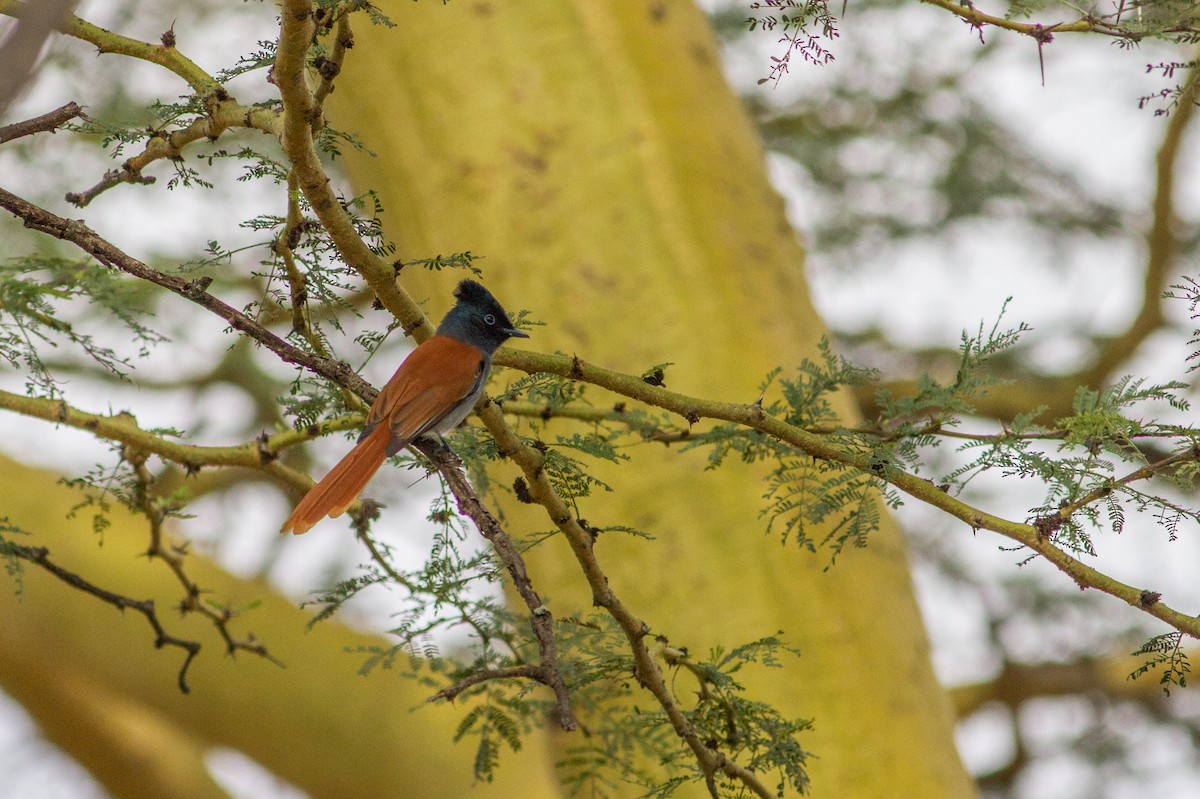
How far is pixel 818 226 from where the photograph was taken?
286 inches

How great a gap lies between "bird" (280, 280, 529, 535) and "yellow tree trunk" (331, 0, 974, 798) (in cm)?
136

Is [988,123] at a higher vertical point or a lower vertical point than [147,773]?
higher

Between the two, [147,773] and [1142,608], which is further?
[147,773]

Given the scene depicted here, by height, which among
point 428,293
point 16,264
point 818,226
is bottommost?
point 16,264

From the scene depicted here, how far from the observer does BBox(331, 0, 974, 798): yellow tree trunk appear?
12.3 feet

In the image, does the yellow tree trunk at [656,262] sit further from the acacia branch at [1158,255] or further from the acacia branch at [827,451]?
the acacia branch at [1158,255]

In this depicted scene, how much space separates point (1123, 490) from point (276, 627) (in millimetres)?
4439

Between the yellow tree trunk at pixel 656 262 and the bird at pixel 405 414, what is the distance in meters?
1.36

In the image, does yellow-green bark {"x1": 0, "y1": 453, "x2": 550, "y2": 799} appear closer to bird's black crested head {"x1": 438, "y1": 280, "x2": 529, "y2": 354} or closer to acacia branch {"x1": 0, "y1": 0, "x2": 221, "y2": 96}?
bird's black crested head {"x1": 438, "y1": 280, "x2": 529, "y2": 354}

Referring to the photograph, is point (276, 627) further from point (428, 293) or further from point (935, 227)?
point (935, 227)

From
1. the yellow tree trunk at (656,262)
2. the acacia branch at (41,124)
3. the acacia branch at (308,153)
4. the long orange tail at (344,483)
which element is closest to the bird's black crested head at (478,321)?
the long orange tail at (344,483)

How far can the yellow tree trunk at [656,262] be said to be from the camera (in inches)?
147

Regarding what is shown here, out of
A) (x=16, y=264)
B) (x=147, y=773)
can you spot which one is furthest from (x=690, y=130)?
(x=147, y=773)

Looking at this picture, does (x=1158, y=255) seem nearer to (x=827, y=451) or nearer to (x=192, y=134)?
(x=827, y=451)
